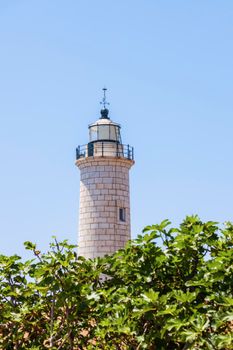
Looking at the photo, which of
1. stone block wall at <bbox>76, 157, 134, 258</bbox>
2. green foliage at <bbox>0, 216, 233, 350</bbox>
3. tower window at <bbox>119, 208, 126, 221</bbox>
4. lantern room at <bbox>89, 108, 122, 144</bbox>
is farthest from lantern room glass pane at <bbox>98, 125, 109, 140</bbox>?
green foliage at <bbox>0, 216, 233, 350</bbox>

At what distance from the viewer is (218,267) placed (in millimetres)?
9516

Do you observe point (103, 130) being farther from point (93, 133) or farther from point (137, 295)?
point (137, 295)

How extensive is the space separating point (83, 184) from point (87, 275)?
31.6 meters

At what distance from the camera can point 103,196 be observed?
137ft

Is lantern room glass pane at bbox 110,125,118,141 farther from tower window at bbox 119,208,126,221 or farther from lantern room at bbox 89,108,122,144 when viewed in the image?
tower window at bbox 119,208,126,221

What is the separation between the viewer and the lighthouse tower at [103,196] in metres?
41.1

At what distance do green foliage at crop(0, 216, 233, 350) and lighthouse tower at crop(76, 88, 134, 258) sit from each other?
2842 centimetres

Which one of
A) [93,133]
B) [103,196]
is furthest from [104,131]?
[103,196]

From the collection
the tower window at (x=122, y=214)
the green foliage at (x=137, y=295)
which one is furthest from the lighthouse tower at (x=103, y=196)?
the green foliage at (x=137, y=295)

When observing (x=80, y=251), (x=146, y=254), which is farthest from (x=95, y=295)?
(x=80, y=251)

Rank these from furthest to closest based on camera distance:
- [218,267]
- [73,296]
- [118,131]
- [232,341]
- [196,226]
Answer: [118,131] → [73,296] → [196,226] → [218,267] → [232,341]

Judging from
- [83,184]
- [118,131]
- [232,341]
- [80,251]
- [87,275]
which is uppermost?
[118,131]

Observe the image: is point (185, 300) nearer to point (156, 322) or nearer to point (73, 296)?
point (156, 322)

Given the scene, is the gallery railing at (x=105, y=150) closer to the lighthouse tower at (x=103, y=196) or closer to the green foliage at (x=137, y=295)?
the lighthouse tower at (x=103, y=196)
